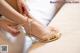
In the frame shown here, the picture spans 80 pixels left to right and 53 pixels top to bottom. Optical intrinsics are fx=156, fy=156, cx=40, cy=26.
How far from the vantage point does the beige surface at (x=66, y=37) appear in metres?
0.81

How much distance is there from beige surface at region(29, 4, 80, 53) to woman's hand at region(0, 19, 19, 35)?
16 centimetres

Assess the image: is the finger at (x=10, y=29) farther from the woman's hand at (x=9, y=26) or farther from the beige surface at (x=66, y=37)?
the beige surface at (x=66, y=37)

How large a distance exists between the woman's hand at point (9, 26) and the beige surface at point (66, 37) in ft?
0.51

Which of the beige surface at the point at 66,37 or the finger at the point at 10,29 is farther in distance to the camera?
the finger at the point at 10,29

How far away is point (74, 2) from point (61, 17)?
1.28 feet

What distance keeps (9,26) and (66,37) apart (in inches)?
13.9

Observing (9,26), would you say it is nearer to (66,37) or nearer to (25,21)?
(25,21)

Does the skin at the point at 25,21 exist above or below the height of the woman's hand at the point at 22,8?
below

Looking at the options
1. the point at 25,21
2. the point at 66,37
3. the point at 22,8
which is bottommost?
the point at 66,37

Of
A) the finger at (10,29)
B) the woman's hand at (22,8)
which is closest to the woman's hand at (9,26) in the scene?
the finger at (10,29)

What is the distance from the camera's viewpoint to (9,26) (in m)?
0.96

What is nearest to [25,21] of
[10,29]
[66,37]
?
[10,29]

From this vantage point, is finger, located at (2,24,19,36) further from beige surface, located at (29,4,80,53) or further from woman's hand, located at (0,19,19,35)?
beige surface, located at (29,4,80,53)

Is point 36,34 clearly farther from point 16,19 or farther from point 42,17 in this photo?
point 42,17
